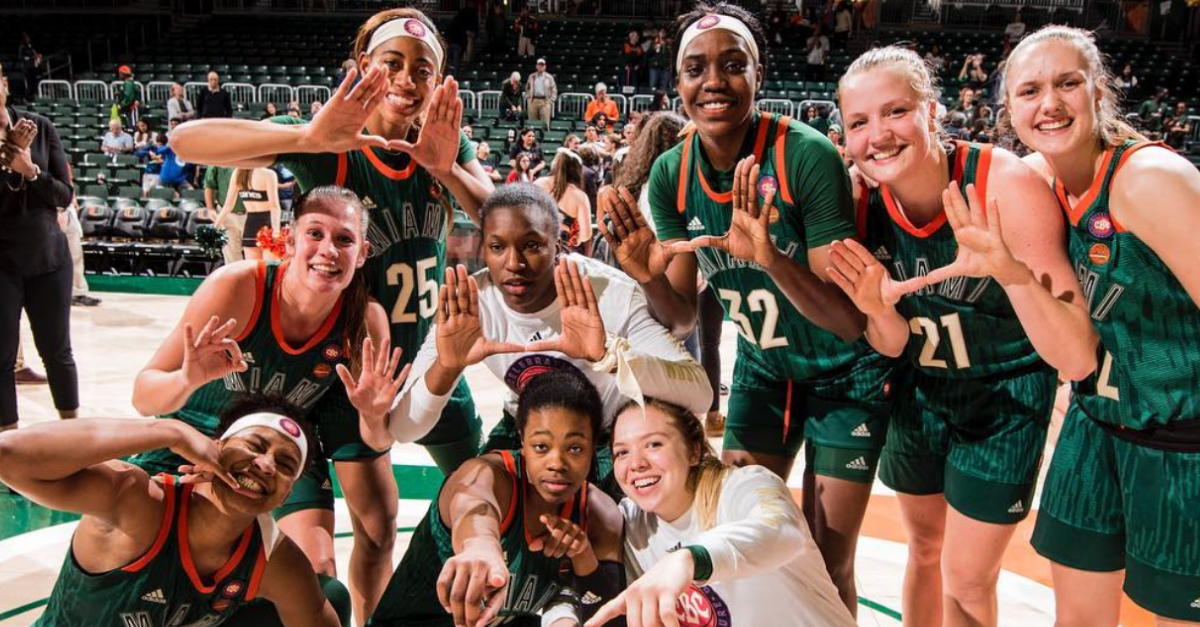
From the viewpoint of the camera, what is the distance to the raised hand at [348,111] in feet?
8.98

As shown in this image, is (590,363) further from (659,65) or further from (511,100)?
(659,65)

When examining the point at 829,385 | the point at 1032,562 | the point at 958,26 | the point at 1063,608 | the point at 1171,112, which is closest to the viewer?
the point at 1063,608

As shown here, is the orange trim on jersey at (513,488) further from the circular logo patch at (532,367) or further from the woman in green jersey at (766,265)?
the woman in green jersey at (766,265)

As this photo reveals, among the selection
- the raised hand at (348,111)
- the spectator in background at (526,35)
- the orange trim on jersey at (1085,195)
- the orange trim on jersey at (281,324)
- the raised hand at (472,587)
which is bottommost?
the raised hand at (472,587)

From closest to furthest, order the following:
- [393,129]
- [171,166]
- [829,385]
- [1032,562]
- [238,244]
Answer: [829,385] → [393,129] → [1032,562] → [238,244] → [171,166]

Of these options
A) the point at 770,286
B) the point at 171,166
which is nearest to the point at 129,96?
the point at 171,166

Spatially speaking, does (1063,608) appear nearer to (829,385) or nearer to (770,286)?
(829,385)

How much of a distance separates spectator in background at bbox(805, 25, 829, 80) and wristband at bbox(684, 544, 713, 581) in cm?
1623

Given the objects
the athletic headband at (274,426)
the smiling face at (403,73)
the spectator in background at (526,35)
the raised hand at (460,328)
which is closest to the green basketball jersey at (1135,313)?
the raised hand at (460,328)

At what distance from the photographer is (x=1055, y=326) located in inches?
88.0

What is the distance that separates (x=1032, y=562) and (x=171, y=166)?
1110 centimetres

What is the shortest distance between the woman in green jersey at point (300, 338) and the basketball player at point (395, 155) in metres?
0.15

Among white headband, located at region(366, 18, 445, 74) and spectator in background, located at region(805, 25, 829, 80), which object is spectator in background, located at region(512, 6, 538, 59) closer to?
spectator in background, located at region(805, 25, 829, 80)

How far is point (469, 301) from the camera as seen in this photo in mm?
2639
